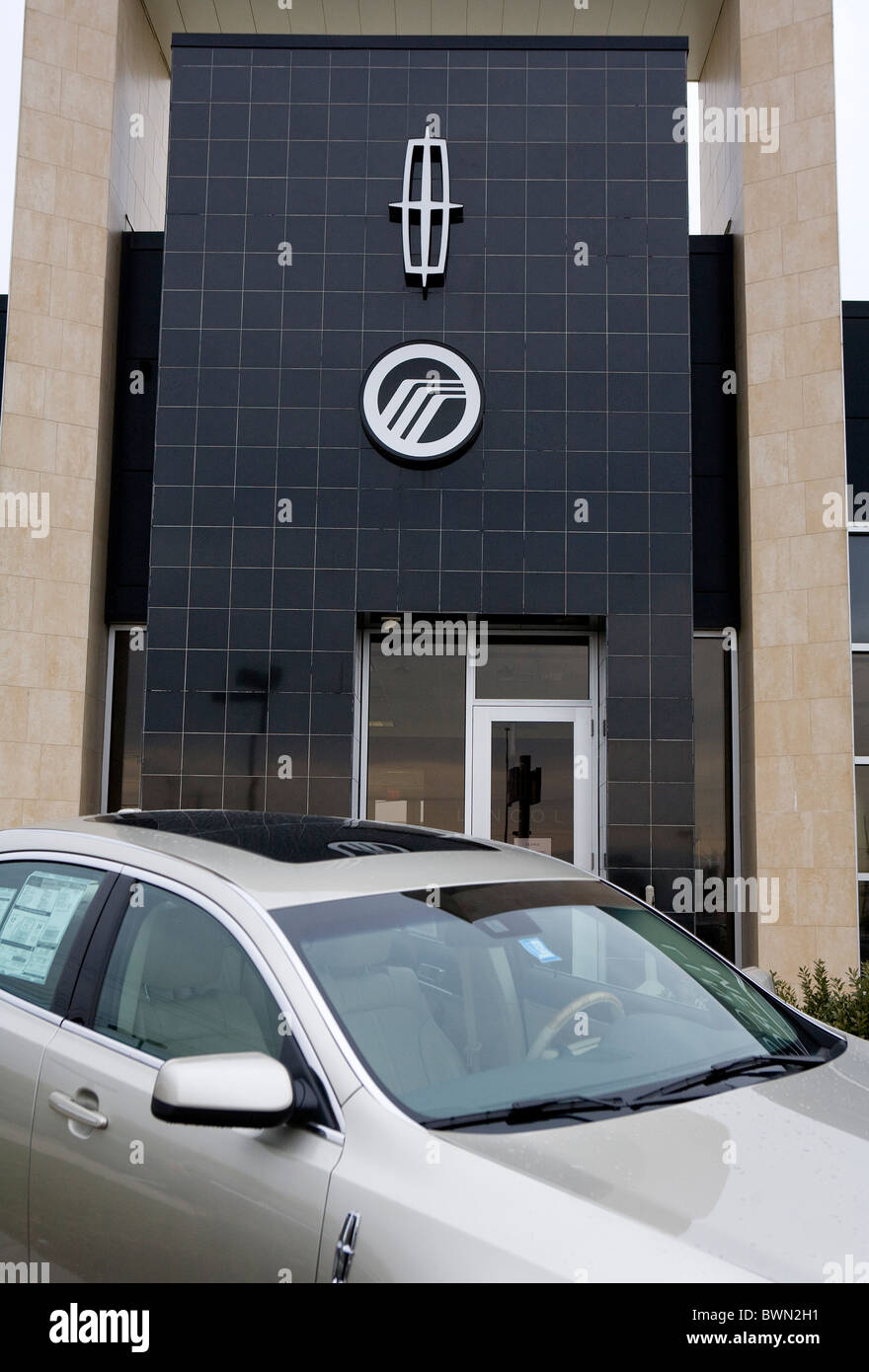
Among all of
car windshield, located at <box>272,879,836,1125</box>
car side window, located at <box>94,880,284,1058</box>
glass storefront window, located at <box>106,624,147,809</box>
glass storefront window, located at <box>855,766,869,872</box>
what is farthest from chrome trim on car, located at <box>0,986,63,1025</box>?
glass storefront window, located at <box>855,766,869,872</box>

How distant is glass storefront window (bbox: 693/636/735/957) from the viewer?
30.9ft

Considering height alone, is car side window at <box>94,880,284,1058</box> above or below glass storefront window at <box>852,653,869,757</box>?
below

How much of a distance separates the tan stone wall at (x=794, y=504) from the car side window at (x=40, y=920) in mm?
6767

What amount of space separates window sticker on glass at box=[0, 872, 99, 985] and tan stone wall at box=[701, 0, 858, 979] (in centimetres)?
678

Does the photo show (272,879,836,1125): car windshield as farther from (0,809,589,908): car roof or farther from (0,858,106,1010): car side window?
(0,858,106,1010): car side window

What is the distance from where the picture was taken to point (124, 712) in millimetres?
9781

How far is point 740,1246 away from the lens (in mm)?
1816

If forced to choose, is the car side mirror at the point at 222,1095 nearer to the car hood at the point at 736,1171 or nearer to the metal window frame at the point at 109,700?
the car hood at the point at 736,1171

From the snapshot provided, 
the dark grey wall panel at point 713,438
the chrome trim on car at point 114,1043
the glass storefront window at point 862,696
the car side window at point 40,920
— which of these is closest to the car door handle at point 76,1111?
the chrome trim on car at point 114,1043

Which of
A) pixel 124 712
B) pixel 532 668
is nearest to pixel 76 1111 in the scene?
pixel 532 668

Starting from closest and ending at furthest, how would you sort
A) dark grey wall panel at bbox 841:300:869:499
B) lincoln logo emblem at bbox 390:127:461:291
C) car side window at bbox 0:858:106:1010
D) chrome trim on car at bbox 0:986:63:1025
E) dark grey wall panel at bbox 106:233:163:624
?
1. chrome trim on car at bbox 0:986:63:1025
2. car side window at bbox 0:858:106:1010
3. lincoln logo emblem at bbox 390:127:461:291
4. dark grey wall panel at bbox 841:300:869:499
5. dark grey wall panel at bbox 106:233:163:624

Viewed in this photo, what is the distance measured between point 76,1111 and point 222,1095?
0.67 meters

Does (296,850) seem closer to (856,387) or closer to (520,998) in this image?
(520,998)

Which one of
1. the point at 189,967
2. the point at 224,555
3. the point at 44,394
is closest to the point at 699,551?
the point at 224,555
